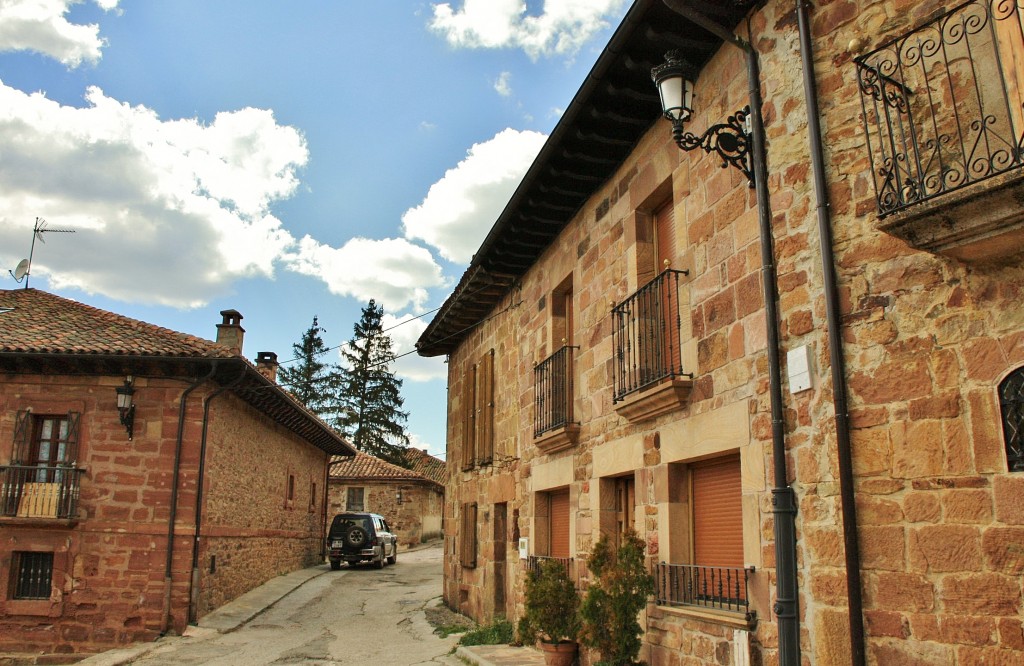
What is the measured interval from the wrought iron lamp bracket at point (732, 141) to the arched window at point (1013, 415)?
2.32m

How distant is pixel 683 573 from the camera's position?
6465 millimetres

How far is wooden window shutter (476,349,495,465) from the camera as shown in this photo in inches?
516

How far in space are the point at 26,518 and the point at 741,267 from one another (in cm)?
1178

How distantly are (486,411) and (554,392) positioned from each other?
389 centimetres

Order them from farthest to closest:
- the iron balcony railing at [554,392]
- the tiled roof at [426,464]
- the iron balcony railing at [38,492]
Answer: the tiled roof at [426,464], the iron balcony railing at [38,492], the iron balcony railing at [554,392]

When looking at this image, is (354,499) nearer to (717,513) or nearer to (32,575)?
(32,575)

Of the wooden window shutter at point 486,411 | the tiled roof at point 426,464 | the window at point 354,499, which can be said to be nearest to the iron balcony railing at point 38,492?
the wooden window shutter at point 486,411

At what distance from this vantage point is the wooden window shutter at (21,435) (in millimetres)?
12984

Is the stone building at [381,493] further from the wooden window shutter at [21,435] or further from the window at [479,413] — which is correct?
the wooden window shutter at [21,435]

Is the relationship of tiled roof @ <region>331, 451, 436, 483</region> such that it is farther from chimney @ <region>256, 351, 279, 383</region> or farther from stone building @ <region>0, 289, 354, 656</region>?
stone building @ <region>0, 289, 354, 656</region>

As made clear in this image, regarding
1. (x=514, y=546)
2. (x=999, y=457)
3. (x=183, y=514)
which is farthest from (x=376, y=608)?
(x=999, y=457)

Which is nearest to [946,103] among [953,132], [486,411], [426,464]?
[953,132]

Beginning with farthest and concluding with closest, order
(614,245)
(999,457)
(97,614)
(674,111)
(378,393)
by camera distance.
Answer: (378,393) < (97,614) < (614,245) < (674,111) < (999,457)

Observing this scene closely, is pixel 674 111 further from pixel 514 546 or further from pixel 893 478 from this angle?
pixel 514 546
